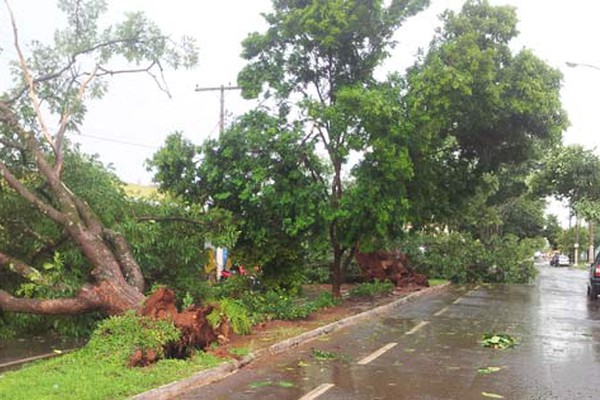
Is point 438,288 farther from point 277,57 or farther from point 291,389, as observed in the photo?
point 291,389

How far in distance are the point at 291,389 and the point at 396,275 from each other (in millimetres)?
18664

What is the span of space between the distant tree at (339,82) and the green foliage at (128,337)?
276 inches

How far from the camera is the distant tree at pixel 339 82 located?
15289mm

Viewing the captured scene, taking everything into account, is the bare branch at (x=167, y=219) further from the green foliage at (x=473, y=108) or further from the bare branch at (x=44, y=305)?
the green foliage at (x=473, y=108)

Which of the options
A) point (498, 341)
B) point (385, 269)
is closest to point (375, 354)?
point (498, 341)

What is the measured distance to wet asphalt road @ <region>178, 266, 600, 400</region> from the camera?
26.5 feet

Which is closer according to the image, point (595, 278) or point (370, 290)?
point (370, 290)

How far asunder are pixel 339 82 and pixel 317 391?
11.0 metres

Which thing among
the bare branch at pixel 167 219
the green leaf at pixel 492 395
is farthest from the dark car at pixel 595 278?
the green leaf at pixel 492 395

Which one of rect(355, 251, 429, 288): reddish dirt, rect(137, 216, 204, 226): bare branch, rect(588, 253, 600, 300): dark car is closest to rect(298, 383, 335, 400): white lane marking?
rect(137, 216, 204, 226): bare branch

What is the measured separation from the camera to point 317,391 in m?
8.06

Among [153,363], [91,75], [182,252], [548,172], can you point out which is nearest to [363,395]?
[153,363]

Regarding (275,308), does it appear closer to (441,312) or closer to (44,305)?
(44,305)

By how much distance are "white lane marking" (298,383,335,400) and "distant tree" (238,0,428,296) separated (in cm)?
749
